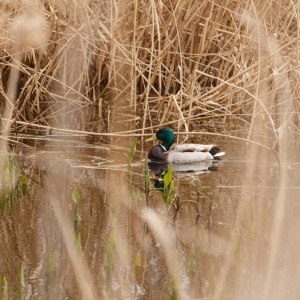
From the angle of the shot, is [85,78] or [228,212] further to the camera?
[85,78]

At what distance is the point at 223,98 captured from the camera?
23.8 feet

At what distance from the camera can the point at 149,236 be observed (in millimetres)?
3820

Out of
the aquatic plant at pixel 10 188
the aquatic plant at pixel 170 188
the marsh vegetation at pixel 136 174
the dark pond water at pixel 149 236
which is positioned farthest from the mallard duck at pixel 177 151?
the aquatic plant at pixel 170 188

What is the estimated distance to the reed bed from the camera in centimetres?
640

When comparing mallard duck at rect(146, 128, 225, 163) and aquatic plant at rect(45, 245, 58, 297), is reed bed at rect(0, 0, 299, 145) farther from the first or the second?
aquatic plant at rect(45, 245, 58, 297)

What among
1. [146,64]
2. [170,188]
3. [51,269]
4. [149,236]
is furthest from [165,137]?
[51,269]

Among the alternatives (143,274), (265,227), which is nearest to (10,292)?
(143,274)

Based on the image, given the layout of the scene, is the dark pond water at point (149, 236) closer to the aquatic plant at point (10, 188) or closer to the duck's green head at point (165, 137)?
the aquatic plant at point (10, 188)

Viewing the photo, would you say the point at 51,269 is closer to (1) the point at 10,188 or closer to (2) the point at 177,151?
(1) the point at 10,188

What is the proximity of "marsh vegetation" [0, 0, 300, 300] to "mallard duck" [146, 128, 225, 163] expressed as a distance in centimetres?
11

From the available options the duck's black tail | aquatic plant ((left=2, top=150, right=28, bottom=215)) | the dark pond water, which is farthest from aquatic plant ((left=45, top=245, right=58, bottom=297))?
the duck's black tail

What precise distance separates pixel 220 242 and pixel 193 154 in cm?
253

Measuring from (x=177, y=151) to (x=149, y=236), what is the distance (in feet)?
8.43

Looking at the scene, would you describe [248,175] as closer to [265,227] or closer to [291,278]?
[265,227]
